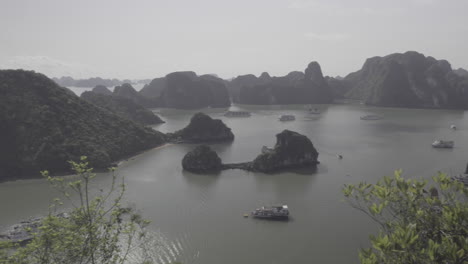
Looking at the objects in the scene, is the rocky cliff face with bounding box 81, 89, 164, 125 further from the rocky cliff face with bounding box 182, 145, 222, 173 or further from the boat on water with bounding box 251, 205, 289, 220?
the boat on water with bounding box 251, 205, 289, 220

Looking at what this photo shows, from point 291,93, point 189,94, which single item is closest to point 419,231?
point 189,94

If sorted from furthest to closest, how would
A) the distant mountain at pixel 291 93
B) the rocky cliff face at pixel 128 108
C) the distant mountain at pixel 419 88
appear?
Answer: 1. the distant mountain at pixel 291 93
2. the distant mountain at pixel 419 88
3. the rocky cliff face at pixel 128 108

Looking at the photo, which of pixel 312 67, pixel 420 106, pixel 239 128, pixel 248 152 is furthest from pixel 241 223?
pixel 312 67

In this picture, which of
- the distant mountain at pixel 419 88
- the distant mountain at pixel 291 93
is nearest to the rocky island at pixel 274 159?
the distant mountain at pixel 419 88

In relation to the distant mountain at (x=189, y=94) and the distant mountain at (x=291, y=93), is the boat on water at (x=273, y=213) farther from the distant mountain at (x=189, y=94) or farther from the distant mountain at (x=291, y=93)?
the distant mountain at (x=291, y=93)

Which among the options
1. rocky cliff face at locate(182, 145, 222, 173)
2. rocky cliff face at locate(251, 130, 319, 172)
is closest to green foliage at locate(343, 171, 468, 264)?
rocky cliff face at locate(251, 130, 319, 172)

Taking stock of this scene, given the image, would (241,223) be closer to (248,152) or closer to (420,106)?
(248,152)
